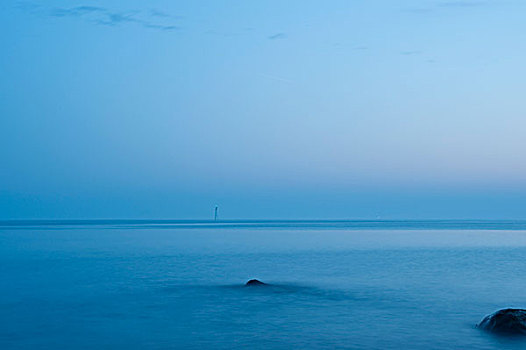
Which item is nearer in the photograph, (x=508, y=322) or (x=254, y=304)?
(x=508, y=322)

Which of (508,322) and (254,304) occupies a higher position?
(508,322)

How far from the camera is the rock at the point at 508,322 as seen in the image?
17.6 m

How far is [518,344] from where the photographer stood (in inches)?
648

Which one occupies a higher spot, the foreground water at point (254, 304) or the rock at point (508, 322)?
the rock at point (508, 322)

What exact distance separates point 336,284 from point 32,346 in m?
19.3

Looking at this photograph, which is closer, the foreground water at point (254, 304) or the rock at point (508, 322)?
the rock at point (508, 322)

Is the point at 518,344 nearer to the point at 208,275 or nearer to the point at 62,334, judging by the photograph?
the point at 62,334

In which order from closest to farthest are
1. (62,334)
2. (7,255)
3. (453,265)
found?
(62,334), (453,265), (7,255)

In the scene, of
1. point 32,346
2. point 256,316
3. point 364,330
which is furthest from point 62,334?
point 364,330

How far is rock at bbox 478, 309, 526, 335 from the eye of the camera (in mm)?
17562

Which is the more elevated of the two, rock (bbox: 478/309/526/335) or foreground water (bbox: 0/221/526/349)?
rock (bbox: 478/309/526/335)

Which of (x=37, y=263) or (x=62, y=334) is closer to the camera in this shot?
(x=62, y=334)

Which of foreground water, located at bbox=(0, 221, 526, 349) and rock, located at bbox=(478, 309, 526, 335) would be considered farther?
foreground water, located at bbox=(0, 221, 526, 349)

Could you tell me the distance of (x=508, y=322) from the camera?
17969mm
